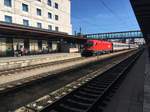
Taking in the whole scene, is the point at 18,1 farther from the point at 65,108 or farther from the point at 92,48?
the point at 65,108

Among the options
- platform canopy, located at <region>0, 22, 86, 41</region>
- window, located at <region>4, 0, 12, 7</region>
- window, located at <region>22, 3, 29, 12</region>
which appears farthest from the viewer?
window, located at <region>22, 3, 29, 12</region>

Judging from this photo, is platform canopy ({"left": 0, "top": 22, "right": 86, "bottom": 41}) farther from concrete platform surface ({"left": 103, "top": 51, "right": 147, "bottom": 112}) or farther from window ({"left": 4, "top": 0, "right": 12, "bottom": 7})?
concrete platform surface ({"left": 103, "top": 51, "right": 147, "bottom": 112})

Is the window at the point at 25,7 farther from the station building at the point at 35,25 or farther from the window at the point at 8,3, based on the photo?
the window at the point at 8,3

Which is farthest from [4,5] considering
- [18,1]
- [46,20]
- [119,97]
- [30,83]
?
[119,97]

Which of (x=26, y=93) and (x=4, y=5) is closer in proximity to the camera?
(x=26, y=93)

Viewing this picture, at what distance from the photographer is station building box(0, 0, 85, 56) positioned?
104 ft

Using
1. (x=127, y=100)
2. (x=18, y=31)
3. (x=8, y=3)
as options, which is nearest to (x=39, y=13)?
(x=8, y=3)

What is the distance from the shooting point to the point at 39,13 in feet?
153

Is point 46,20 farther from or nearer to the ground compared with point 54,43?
farther from the ground

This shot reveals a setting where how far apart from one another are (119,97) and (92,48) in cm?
3068

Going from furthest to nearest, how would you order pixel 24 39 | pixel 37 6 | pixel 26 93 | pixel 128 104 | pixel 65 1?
pixel 65 1 → pixel 37 6 → pixel 24 39 → pixel 26 93 → pixel 128 104

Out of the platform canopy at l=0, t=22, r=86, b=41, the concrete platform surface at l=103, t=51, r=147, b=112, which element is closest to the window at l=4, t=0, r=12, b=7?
the platform canopy at l=0, t=22, r=86, b=41

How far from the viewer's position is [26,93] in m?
10.3

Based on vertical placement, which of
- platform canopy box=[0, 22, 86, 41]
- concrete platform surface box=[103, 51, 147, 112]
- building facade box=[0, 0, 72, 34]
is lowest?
concrete platform surface box=[103, 51, 147, 112]
